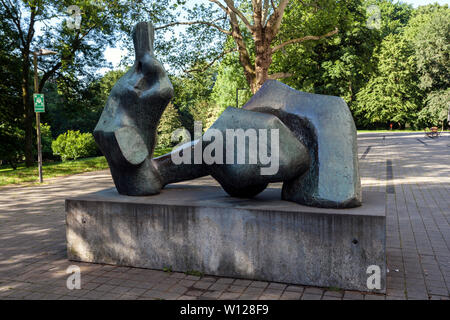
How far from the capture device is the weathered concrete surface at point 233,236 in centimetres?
417

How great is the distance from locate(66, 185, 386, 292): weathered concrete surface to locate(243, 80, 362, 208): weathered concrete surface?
190 mm

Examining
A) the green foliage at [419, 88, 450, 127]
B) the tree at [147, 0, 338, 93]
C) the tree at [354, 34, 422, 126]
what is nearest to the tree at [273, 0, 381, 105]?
the tree at [147, 0, 338, 93]

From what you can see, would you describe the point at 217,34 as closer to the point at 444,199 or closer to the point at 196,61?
the point at 196,61

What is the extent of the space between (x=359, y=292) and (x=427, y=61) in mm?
51751

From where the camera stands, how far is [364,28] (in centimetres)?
2998

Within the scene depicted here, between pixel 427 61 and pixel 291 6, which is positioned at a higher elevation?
pixel 427 61

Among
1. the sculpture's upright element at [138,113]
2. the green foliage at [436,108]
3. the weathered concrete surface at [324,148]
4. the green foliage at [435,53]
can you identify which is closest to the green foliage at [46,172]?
the sculpture's upright element at [138,113]

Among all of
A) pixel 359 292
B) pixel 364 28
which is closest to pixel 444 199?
pixel 359 292

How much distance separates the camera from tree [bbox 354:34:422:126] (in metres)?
49.6

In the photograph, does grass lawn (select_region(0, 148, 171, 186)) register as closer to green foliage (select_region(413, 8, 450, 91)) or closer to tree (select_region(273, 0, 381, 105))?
tree (select_region(273, 0, 381, 105))

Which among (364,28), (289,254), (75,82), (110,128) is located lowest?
(289,254)

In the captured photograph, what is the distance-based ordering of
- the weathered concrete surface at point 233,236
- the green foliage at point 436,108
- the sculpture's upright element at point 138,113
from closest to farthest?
the weathered concrete surface at point 233,236
the sculpture's upright element at point 138,113
the green foliage at point 436,108

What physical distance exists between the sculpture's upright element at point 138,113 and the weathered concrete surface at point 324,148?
1757 millimetres

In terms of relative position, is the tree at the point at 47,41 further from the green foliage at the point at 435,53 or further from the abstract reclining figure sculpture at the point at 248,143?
the green foliage at the point at 435,53
